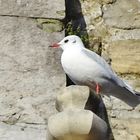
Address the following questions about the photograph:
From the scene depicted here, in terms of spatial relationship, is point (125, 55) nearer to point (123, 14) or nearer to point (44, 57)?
point (123, 14)

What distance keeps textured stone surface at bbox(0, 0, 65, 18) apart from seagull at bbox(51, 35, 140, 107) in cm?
24

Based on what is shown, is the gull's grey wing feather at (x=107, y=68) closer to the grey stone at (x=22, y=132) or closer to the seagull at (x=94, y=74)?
the seagull at (x=94, y=74)

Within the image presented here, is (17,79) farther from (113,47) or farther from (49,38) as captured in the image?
(113,47)

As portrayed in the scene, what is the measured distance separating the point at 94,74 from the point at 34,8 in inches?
19.9

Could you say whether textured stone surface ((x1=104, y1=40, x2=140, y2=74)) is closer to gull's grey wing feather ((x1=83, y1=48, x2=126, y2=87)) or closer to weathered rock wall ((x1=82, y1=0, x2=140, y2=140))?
weathered rock wall ((x1=82, y1=0, x2=140, y2=140))

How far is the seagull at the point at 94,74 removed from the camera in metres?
3.88

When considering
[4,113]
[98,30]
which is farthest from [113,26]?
[4,113]

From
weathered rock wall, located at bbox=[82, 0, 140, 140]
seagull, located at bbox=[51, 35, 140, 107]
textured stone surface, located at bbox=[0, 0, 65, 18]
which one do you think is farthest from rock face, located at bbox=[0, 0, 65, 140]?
weathered rock wall, located at bbox=[82, 0, 140, 140]

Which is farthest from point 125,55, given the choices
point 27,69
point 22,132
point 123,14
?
point 22,132

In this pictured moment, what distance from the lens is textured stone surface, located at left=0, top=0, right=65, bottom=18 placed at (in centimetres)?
414

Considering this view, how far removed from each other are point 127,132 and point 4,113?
604 mm

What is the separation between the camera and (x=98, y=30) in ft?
14.5

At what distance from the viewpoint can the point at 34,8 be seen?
4.18m

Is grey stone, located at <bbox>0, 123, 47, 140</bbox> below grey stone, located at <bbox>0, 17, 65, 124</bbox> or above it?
below
